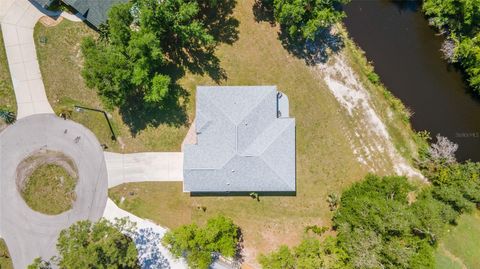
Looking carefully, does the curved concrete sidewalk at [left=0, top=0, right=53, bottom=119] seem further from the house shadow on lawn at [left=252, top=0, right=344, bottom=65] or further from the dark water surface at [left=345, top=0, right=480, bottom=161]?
the dark water surface at [left=345, top=0, right=480, bottom=161]

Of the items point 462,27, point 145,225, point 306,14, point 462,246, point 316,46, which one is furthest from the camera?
point 316,46

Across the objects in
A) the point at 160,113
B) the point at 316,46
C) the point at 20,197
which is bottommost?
the point at 20,197

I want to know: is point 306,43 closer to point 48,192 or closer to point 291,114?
point 291,114

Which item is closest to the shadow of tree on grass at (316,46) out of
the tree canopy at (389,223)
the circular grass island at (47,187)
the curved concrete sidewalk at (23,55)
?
the tree canopy at (389,223)

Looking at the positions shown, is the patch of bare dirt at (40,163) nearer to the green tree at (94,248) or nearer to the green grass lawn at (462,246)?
the green tree at (94,248)

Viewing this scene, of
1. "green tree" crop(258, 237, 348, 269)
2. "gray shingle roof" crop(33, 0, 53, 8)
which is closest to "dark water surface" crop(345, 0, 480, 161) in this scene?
"green tree" crop(258, 237, 348, 269)

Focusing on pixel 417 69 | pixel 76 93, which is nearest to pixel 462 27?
pixel 417 69

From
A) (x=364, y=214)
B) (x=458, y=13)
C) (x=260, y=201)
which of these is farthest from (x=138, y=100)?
(x=458, y=13)
